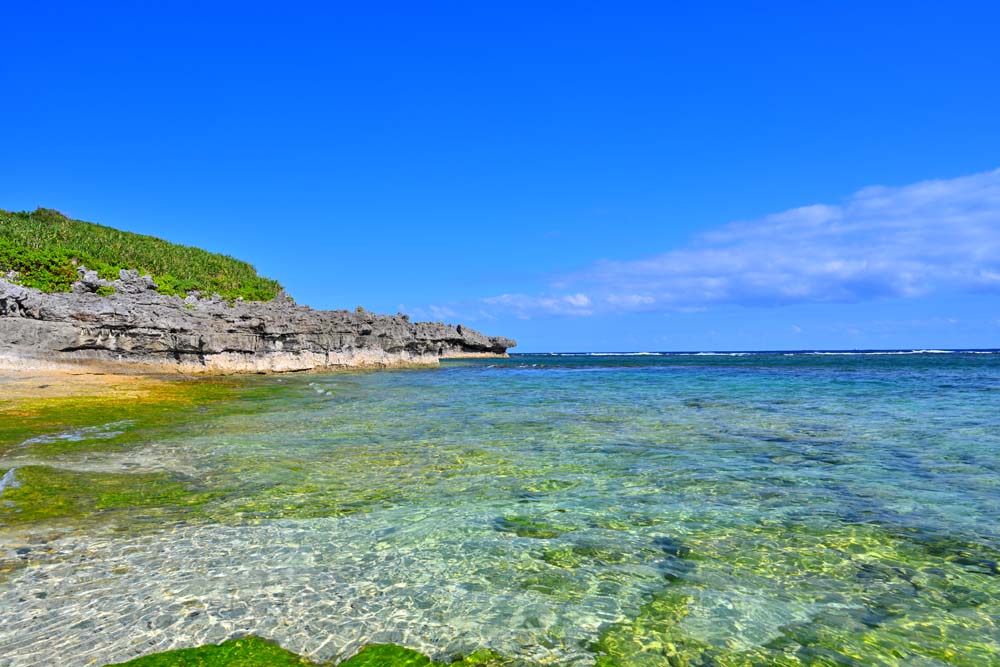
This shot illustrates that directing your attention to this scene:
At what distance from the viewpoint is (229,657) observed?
441cm

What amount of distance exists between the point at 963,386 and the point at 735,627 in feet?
119

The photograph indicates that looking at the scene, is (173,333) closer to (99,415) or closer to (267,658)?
(99,415)

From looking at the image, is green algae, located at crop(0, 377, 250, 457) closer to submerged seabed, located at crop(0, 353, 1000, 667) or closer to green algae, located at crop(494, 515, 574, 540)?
submerged seabed, located at crop(0, 353, 1000, 667)

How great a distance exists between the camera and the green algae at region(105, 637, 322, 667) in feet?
14.1

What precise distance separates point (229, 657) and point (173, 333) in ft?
140

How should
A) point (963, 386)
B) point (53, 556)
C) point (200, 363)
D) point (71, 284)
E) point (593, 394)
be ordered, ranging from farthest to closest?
1. point (200, 363)
2. point (71, 284)
3. point (963, 386)
4. point (593, 394)
5. point (53, 556)

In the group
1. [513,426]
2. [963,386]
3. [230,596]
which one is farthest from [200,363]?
[963,386]

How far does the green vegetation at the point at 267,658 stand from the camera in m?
4.33

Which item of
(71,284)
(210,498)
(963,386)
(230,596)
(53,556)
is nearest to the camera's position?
(230,596)

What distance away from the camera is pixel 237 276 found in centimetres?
5669

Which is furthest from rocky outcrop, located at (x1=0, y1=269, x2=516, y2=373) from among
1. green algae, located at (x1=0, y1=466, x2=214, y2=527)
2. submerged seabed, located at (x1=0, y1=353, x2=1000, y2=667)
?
green algae, located at (x1=0, y1=466, x2=214, y2=527)

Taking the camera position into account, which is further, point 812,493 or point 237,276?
point 237,276

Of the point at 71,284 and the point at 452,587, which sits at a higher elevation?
the point at 71,284

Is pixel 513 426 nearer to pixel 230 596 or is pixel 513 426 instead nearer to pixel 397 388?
pixel 230 596
